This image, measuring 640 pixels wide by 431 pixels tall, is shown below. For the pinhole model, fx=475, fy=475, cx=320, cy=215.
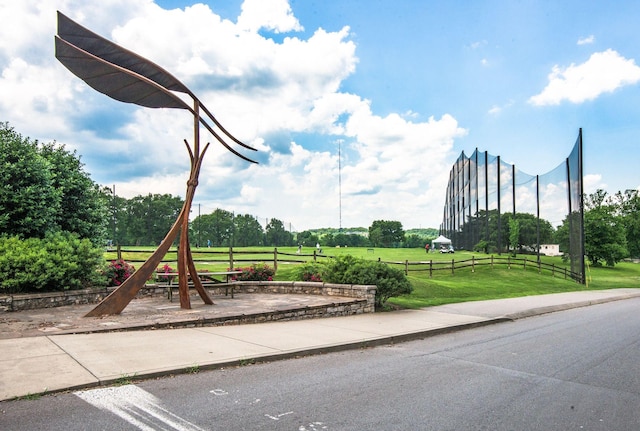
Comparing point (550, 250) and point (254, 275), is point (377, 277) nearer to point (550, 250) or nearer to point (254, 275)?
point (254, 275)

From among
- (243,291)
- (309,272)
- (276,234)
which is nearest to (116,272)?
(243,291)

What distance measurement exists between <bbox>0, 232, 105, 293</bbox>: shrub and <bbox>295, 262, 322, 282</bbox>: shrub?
585 cm

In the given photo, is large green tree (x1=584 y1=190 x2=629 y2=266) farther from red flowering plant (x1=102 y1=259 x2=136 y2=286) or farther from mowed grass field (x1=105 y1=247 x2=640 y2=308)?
red flowering plant (x1=102 y1=259 x2=136 y2=286)

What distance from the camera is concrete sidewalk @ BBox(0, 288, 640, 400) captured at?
538 cm

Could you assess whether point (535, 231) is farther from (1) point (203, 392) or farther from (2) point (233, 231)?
(1) point (203, 392)

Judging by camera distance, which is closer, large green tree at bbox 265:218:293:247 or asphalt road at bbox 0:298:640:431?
asphalt road at bbox 0:298:640:431

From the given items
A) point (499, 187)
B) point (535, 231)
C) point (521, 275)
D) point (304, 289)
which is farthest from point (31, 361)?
point (535, 231)

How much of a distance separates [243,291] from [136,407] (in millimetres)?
10314

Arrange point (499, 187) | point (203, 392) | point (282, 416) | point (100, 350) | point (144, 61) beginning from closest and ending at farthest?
point (282, 416) < point (203, 392) < point (100, 350) < point (144, 61) < point (499, 187)

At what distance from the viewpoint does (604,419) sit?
15.3ft

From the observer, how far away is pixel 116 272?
511 inches

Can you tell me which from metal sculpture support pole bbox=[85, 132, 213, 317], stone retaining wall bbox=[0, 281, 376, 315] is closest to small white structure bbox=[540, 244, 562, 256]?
stone retaining wall bbox=[0, 281, 376, 315]

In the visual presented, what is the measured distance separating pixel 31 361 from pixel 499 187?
40.8 m

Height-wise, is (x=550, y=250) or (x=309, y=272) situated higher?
(x=550, y=250)
